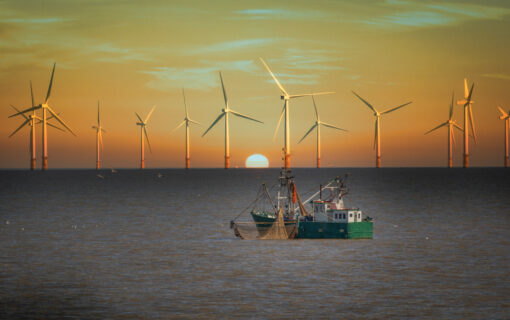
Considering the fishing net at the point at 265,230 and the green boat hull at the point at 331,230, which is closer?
the green boat hull at the point at 331,230

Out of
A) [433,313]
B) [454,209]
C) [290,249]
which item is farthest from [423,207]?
[433,313]

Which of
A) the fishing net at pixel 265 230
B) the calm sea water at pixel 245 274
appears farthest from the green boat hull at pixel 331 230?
the calm sea water at pixel 245 274

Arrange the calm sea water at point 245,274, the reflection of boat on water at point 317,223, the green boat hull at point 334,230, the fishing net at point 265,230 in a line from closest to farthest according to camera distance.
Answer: the calm sea water at point 245,274
the reflection of boat on water at point 317,223
the green boat hull at point 334,230
the fishing net at point 265,230

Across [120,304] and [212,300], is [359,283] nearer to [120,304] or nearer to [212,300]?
[212,300]

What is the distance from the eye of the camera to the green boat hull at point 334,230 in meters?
102

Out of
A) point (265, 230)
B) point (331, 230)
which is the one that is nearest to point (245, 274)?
point (331, 230)

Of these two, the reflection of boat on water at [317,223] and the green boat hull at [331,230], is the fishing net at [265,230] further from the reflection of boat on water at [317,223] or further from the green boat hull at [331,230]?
the green boat hull at [331,230]

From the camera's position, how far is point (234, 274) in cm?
7569

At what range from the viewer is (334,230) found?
102125 mm

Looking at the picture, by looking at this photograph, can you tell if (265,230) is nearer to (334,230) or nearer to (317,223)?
(317,223)

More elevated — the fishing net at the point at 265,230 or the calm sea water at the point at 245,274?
the fishing net at the point at 265,230

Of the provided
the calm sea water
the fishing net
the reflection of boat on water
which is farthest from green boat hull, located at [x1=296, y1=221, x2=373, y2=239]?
the fishing net

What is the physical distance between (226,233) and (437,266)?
4712cm

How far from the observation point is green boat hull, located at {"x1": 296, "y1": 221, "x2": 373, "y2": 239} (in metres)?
102
